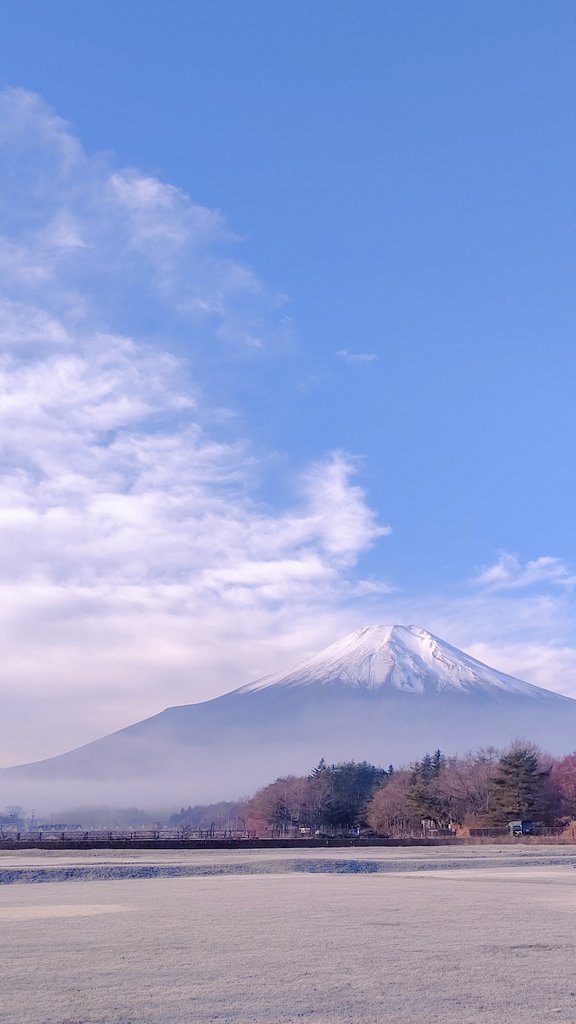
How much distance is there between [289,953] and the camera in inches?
549

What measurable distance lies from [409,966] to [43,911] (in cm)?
1114

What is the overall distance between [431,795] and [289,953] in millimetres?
77673

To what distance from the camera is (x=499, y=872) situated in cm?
3678

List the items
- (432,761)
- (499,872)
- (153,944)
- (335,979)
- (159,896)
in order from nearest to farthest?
(335,979)
(153,944)
(159,896)
(499,872)
(432,761)

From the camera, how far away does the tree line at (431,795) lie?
78.9 m

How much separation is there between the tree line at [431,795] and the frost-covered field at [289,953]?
172ft

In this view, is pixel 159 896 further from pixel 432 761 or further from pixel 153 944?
pixel 432 761

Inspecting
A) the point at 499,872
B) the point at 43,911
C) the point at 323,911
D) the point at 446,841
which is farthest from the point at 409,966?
the point at 446,841

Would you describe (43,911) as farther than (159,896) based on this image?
No

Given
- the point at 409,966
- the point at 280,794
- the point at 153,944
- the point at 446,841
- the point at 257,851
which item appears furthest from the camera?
the point at 280,794

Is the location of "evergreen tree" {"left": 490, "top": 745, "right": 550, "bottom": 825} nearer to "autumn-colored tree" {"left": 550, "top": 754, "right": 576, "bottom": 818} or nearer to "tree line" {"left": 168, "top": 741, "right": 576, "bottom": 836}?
"tree line" {"left": 168, "top": 741, "right": 576, "bottom": 836}

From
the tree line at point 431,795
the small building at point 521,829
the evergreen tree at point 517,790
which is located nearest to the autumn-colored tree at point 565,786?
the tree line at point 431,795

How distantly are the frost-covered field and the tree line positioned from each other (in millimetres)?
52399

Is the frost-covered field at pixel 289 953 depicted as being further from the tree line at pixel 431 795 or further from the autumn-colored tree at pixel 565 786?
the autumn-colored tree at pixel 565 786
